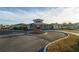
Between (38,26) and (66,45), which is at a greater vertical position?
(38,26)

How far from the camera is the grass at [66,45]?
203 centimetres

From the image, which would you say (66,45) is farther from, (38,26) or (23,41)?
(23,41)

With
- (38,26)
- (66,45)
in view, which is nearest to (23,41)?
(38,26)

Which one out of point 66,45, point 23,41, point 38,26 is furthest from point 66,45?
point 23,41

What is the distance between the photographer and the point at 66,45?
6.67ft

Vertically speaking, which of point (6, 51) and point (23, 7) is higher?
point (23, 7)

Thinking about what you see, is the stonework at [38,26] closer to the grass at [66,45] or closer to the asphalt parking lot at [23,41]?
the asphalt parking lot at [23,41]

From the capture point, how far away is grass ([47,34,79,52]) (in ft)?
6.66

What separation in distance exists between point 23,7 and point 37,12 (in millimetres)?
208

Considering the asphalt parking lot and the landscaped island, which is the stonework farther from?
the landscaped island

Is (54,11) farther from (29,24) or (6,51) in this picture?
(6,51)

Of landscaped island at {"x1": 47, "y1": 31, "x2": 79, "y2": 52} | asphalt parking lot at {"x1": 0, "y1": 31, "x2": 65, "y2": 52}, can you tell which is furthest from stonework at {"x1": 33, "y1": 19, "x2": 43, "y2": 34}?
landscaped island at {"x1": 47, "y1": 31, "x2": 79, "y2": 52}
